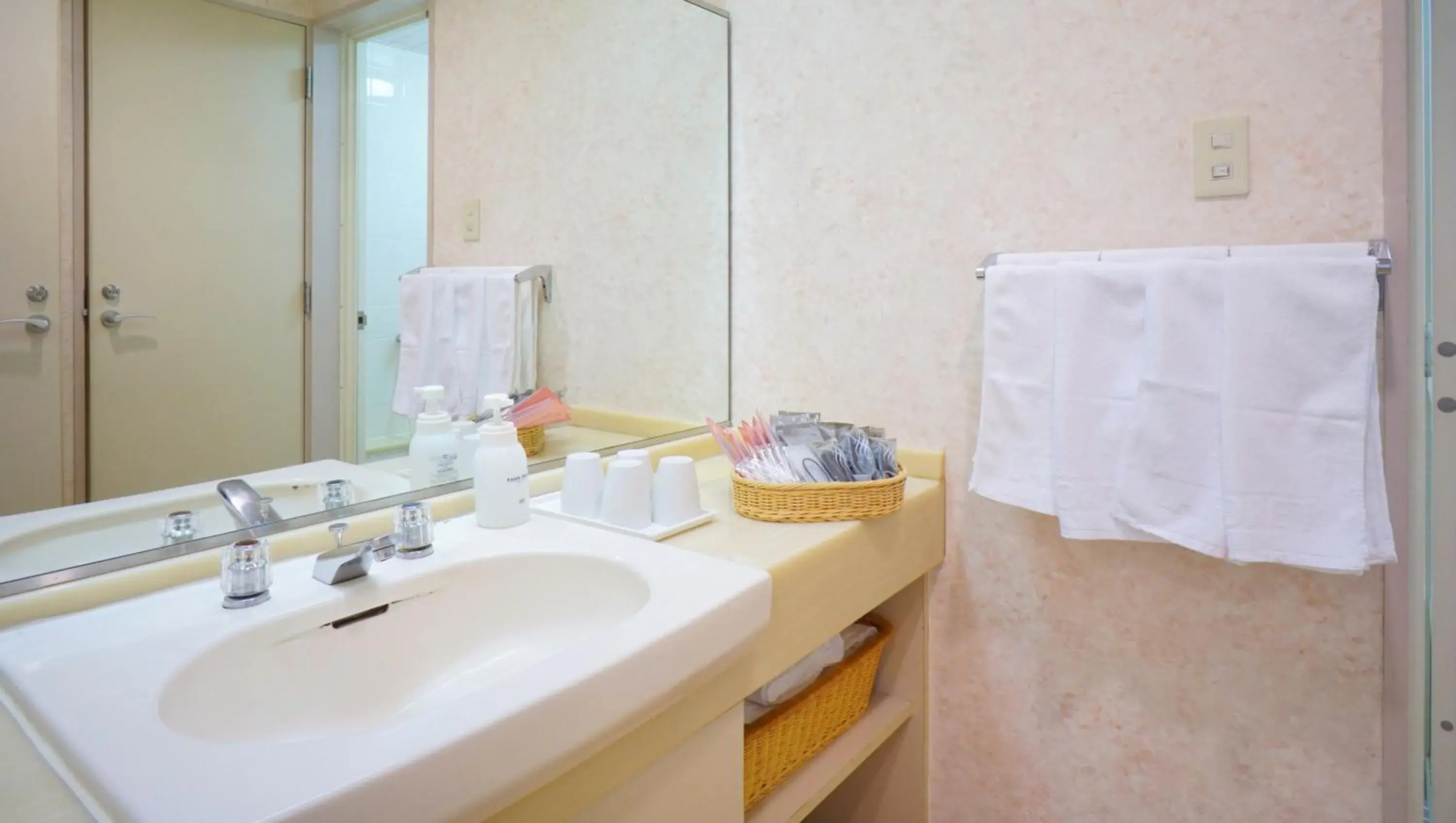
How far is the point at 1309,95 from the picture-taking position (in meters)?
1.07

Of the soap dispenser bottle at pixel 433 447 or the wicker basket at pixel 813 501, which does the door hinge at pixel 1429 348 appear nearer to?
the wicker basket at pixel 813 501

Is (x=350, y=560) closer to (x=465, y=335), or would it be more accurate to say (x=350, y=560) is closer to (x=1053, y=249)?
(x=465, y=335)

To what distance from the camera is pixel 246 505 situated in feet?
3.11

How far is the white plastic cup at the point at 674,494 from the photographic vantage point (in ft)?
3.69

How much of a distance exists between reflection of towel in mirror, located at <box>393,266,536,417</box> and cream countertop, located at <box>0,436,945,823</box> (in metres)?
0.17

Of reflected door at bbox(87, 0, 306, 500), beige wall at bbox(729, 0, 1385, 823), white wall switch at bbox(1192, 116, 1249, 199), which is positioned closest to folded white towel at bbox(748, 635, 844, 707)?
beige wall at bbox(729, 0, 1385, 823)

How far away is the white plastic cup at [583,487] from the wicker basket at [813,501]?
0.22 m

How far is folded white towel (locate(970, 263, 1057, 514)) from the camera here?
1.20m

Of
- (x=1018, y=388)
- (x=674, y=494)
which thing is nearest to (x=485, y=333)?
(x=674, y=494)

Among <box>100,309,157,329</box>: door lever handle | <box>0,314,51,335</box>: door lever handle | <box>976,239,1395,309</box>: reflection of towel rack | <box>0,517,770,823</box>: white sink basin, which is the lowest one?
<box>0,517,770,823</box>: white sink basin

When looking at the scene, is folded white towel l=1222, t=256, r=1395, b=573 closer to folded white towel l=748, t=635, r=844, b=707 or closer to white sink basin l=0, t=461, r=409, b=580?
folded white towel l=748, t=635, r=844, b=707

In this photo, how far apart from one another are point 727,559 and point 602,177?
855 mm

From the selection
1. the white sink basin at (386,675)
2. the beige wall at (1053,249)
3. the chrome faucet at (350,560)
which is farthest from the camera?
the beige wall at (1053,249)

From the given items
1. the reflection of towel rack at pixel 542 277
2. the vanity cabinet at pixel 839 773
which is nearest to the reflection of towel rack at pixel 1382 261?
the vanity cabinet at pixel 839 773
